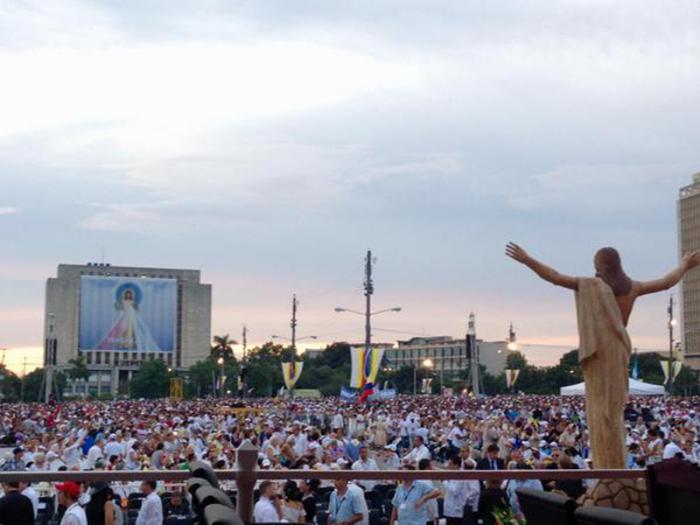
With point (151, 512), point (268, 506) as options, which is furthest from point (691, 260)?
point (151, 512)

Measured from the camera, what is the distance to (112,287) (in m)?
140

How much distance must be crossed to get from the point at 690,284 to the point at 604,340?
16297 cm

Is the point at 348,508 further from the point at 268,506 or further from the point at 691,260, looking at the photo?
the point at 691,260

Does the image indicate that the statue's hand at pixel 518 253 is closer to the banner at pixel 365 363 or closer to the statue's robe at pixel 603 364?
the statue's robe at pixel 603 364

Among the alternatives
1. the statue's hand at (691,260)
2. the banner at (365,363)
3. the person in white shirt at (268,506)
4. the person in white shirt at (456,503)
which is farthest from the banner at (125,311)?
the statue's hand at (691,260)

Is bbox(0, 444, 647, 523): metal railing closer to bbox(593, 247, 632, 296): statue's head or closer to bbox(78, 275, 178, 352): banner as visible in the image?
bbox(593, 247, 632, 296): statue's head

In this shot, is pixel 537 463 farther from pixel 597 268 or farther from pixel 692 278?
pixel 692 278

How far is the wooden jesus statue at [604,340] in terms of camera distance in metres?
7.86

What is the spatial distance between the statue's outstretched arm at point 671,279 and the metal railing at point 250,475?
2612 mm

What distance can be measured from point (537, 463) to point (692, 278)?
153896 millimetres

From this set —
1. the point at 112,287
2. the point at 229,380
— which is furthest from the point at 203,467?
the point at 112,287

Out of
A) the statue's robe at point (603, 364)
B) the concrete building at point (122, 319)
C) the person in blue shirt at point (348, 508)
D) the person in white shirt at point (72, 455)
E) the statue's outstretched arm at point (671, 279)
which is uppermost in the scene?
the concrete building at point (122, 319)

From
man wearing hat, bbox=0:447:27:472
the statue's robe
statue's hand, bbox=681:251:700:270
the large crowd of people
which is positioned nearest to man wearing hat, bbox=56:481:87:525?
the large crowd of people

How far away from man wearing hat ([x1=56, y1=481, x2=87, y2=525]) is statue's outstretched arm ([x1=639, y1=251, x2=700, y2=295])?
6.11 meters
